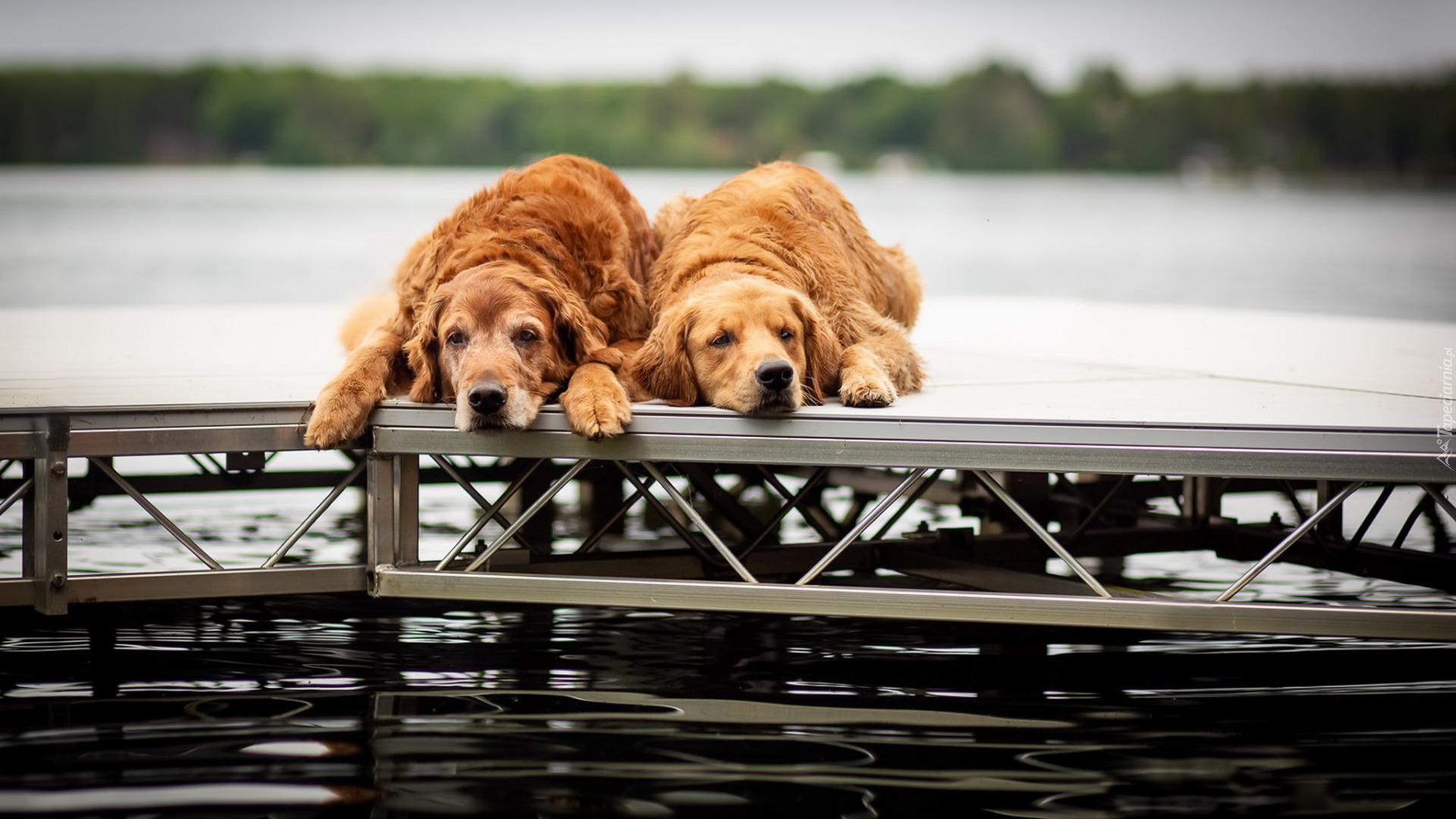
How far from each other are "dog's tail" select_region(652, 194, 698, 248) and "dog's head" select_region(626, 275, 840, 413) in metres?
1.10

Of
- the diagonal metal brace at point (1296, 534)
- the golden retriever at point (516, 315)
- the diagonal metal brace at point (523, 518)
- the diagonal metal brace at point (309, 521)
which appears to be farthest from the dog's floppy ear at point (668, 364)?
the diagonal metal brace at point (1296, 534)

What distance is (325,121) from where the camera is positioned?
6488 cm

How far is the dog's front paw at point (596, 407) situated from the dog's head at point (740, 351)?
0.24m

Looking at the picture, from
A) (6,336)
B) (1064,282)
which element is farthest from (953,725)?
(1064,282)

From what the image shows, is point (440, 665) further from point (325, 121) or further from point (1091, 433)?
point (325, 121)

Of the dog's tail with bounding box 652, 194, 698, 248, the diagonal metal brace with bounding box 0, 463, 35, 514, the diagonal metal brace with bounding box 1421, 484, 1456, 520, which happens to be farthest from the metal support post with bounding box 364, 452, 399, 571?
the diagonal metal brace with bounding box 1421, 484, 1456, 520

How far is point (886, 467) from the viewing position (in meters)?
6.34

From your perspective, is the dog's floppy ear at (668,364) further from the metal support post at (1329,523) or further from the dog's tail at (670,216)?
the metal support post at (1329,523)

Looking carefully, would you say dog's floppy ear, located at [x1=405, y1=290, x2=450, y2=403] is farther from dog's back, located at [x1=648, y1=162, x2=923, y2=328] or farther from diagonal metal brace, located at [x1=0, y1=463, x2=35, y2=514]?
diagonal metal brace, located at [x1=0, y1=463, x2=35, y2=514]

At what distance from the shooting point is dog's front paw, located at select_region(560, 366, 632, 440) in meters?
5.54

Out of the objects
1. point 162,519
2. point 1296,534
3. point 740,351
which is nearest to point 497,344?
point 740,351

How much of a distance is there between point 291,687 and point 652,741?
158 cm

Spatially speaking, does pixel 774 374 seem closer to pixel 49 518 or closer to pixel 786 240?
pixel 786 240

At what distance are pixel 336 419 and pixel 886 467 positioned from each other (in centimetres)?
218
